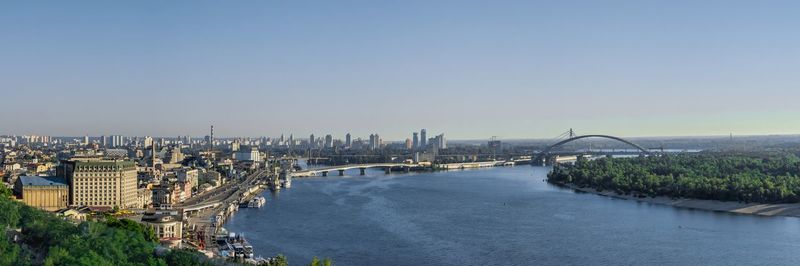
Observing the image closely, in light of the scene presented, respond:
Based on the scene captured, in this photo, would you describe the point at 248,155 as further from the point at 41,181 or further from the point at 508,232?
the point at 508,232

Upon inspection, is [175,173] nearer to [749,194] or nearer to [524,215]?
[524,215]

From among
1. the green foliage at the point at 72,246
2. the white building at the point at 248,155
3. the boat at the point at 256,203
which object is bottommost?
the boat at the point at 256,203

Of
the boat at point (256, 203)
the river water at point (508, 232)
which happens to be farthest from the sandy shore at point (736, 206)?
the boat at point (256, 203)

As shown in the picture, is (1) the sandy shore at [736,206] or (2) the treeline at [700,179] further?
(2) the treeline at [700,179]

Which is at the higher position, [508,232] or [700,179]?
[700,179]

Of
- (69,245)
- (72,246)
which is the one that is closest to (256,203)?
(69,245)

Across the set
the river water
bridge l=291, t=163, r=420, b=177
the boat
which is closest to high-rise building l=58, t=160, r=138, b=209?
the river water

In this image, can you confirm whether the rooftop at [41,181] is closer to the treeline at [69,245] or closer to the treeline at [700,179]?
the treeline at [69,245]

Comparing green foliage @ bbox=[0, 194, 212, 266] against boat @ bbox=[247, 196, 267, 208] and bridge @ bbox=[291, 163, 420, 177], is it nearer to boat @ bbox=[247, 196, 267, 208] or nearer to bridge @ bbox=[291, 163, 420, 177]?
boat @ bbox=[247, 196, 267, 208]
